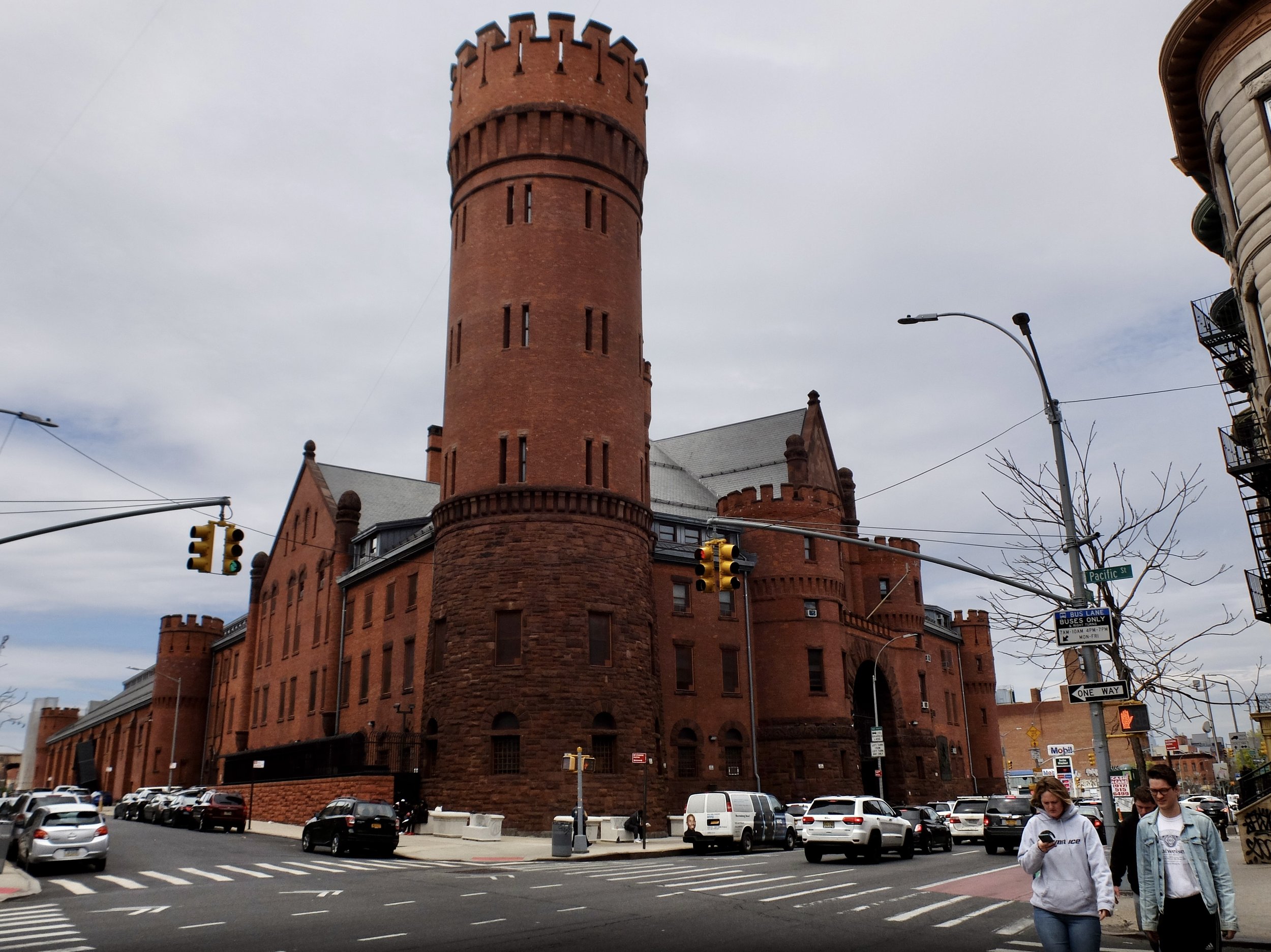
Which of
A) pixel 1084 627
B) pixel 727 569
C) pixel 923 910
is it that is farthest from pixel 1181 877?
pixel 727 569

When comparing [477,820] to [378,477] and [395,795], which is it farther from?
[378,477]

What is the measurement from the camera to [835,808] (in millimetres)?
26156

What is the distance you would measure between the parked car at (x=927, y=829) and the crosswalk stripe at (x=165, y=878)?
1899 centimetres

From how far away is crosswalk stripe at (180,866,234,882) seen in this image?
2148cm

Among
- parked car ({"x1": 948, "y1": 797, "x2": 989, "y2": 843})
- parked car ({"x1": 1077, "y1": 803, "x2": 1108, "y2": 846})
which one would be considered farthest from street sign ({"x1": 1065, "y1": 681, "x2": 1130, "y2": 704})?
parked car ({"x1": 948, "y1": 797, "x2": 989, "y2": 843})

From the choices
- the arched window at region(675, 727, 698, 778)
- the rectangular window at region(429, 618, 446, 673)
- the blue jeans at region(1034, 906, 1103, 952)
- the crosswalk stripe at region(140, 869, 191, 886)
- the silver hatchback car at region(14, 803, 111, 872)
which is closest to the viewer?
the blue jeans at region(1034, 906, 1103, 952)

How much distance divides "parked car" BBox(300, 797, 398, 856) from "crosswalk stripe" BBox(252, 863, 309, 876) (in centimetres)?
329

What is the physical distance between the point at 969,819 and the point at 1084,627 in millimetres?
23996

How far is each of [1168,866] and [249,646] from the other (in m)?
68.9

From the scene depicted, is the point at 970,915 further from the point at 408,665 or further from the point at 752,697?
the point at 752,697

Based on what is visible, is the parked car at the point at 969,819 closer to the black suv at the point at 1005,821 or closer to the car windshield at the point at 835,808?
the black suv at the point at 1005,821

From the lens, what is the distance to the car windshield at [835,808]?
26.0 m

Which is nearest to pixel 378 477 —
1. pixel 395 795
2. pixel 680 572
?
pixel 680 572

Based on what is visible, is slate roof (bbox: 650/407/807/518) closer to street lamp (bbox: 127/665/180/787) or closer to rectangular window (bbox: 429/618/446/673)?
rectangular window (bbox: 429/618/446/673)
